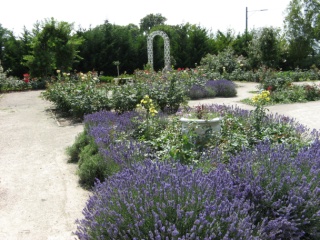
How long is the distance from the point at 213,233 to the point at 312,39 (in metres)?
27.7

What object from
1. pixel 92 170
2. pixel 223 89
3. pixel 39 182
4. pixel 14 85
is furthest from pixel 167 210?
pixel 14 85

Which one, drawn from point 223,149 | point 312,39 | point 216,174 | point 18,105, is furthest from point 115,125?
point 312,39

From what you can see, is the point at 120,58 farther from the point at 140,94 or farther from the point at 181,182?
the point at 181,182

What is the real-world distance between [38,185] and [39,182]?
11cm

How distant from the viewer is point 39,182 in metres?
4.42

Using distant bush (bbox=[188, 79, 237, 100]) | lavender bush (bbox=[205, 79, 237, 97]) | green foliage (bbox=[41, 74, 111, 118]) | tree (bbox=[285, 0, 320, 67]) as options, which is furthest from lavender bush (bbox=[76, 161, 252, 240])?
tree (bbox=[285, 0, 320, 67])

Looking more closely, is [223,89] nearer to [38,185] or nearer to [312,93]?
[312,93]

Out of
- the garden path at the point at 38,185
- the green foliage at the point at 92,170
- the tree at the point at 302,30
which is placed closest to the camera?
the garden path at the point at 38,185

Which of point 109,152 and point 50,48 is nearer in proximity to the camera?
point 109,152

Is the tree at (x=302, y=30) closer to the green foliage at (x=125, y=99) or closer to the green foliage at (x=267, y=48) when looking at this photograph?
the green foliage at (x=267, y=48)

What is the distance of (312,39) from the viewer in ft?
85.5

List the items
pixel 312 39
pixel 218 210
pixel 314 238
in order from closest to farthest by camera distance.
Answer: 1. pixel 218 210
2. pixel 314 238
3. pixel 312 39

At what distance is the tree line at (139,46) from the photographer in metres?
18.0

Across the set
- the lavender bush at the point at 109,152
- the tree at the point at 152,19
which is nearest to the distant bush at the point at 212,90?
the lavender bush at the point at 109,152
